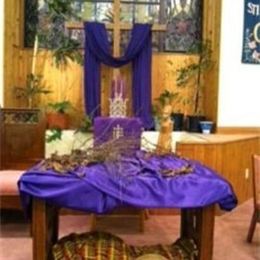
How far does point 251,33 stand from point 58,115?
224 cm

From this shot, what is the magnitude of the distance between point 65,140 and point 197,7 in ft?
6.83

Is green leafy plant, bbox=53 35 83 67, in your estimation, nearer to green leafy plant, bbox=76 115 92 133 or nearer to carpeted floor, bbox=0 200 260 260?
green leafy plant, bbox=76 115 92 133

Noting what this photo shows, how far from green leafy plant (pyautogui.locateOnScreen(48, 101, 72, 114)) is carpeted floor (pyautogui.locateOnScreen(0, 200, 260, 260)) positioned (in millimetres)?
1153

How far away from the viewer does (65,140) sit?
4805 millimetres

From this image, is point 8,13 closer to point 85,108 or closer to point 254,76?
point 85,108

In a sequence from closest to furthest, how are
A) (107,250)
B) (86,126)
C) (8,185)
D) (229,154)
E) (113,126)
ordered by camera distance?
(107,250), (8,185), (113,126), (229,154), (86,126)

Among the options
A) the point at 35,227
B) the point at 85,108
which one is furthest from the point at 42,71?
the point at 35,227

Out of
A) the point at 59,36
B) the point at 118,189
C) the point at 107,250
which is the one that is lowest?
the point at 107,250

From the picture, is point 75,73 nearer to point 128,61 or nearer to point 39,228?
point 128,61

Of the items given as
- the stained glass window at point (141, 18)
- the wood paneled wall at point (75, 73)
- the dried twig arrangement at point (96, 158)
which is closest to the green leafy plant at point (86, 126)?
the wood paneled wall at point (75, 73)

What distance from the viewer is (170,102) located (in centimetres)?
522

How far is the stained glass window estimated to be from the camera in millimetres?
5188

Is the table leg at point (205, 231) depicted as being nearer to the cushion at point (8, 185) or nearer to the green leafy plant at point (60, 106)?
the cushion at point (8, 185)

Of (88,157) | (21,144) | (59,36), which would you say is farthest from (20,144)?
(88,157)
